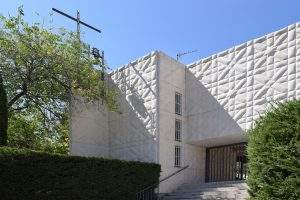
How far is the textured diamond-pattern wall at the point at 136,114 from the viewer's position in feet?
67.8

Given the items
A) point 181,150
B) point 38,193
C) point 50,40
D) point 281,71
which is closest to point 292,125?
point 281,71

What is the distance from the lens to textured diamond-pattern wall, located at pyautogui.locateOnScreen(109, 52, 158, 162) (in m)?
20.7

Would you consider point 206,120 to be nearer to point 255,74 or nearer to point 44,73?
point 255,74

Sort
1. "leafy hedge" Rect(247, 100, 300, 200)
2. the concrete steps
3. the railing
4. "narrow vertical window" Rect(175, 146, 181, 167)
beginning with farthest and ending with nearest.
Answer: "narrow vertical window" Rect(175, 146, 181, 167) < the railing < the concrete steps < "leafy hedge" Rect(247, 100, 300, 200)

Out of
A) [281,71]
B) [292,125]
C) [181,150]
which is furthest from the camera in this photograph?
[181,150]

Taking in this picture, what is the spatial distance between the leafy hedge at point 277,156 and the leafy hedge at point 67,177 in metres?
6.69

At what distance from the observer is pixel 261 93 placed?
60.9ft

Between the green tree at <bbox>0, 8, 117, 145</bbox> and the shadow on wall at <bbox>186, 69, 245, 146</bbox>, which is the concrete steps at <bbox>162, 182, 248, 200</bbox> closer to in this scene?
the shadow on wall at <bbox>186, 69, 245, 146</bbox>

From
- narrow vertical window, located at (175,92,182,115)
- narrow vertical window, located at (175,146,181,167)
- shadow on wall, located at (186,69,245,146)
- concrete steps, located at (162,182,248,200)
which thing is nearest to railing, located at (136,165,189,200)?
concrete steps, located at (162,182,248,200)

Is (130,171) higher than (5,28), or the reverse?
(5,28)

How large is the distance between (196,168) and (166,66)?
203 inches

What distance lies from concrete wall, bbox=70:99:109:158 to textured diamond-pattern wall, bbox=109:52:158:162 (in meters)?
0.40

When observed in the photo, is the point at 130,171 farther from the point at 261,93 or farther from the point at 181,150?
the point at 261,93

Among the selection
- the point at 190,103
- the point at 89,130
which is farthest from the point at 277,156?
the point at 89,130
